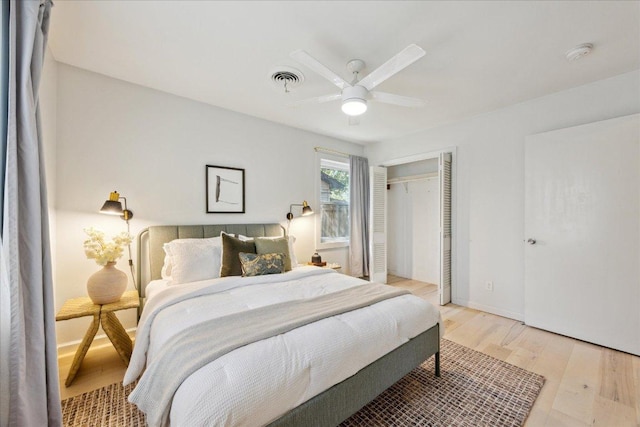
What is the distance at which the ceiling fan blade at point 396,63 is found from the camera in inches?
62.1

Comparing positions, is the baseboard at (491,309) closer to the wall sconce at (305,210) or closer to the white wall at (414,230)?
the white wall at (414,230)

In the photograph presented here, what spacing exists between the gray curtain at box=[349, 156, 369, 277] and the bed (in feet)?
7.57

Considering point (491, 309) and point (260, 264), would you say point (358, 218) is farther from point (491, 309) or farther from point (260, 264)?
point (260, 264)

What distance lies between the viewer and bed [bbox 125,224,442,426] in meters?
1.08

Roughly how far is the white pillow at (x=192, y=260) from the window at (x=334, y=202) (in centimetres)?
193

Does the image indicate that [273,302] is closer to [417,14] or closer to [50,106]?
[417,14]

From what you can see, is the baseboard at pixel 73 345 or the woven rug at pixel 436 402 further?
Result: the baseboard at pixel 73 345

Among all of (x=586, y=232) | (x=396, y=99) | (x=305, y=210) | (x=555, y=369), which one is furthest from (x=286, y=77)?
(x=555, y=369)

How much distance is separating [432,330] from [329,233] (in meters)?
2.66

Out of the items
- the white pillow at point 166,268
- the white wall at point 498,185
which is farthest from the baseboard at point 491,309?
the white pillow at point 166,268

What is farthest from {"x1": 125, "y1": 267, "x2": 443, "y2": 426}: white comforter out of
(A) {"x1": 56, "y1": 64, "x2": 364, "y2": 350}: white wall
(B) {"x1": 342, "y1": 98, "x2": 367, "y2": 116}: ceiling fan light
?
(B) {"x1": 342, "y1": 98, "x2": 367, "y2": 116}: ceiling fan light

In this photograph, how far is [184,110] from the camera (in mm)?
2988

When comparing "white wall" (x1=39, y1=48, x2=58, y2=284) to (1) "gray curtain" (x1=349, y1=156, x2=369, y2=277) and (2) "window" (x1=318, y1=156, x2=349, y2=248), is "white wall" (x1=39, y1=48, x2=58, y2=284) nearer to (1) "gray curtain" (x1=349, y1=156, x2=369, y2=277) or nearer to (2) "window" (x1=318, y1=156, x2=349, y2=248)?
(2) "window" (x1=318, y1=156, x2=349, y2=248)

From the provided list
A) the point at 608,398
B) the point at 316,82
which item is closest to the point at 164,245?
the point at 316,82
